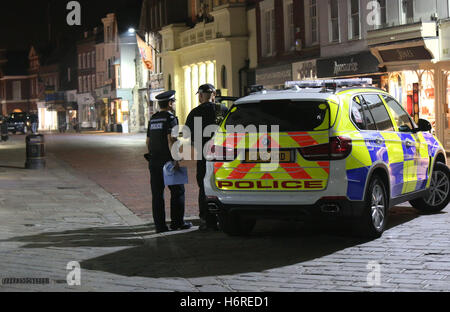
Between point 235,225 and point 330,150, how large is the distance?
1675mm

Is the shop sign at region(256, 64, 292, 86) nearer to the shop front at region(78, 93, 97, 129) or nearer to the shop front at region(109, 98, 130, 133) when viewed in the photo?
the shop front at region(109, 98, 130, 133)

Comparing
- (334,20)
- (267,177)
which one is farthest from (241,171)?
(334,20)

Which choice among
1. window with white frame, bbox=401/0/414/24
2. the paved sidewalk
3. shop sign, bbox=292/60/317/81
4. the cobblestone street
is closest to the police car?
the cobblestone street

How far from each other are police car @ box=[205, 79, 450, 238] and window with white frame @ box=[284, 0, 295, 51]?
25.1m

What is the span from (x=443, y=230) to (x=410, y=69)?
16.4 m

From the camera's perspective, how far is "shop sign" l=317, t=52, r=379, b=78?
1117 inches

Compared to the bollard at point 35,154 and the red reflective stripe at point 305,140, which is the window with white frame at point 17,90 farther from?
the red reflective stripe at point 305,140

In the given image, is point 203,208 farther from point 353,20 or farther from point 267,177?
point 353,20

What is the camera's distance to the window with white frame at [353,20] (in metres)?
29.6

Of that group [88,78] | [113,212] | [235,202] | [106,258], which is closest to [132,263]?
[106,258]

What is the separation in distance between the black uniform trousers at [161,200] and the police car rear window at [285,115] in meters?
1.58

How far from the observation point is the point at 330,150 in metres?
9.20

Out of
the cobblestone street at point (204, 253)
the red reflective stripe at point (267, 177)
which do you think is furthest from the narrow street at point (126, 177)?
the red reflective stripe at point (267, 177)
